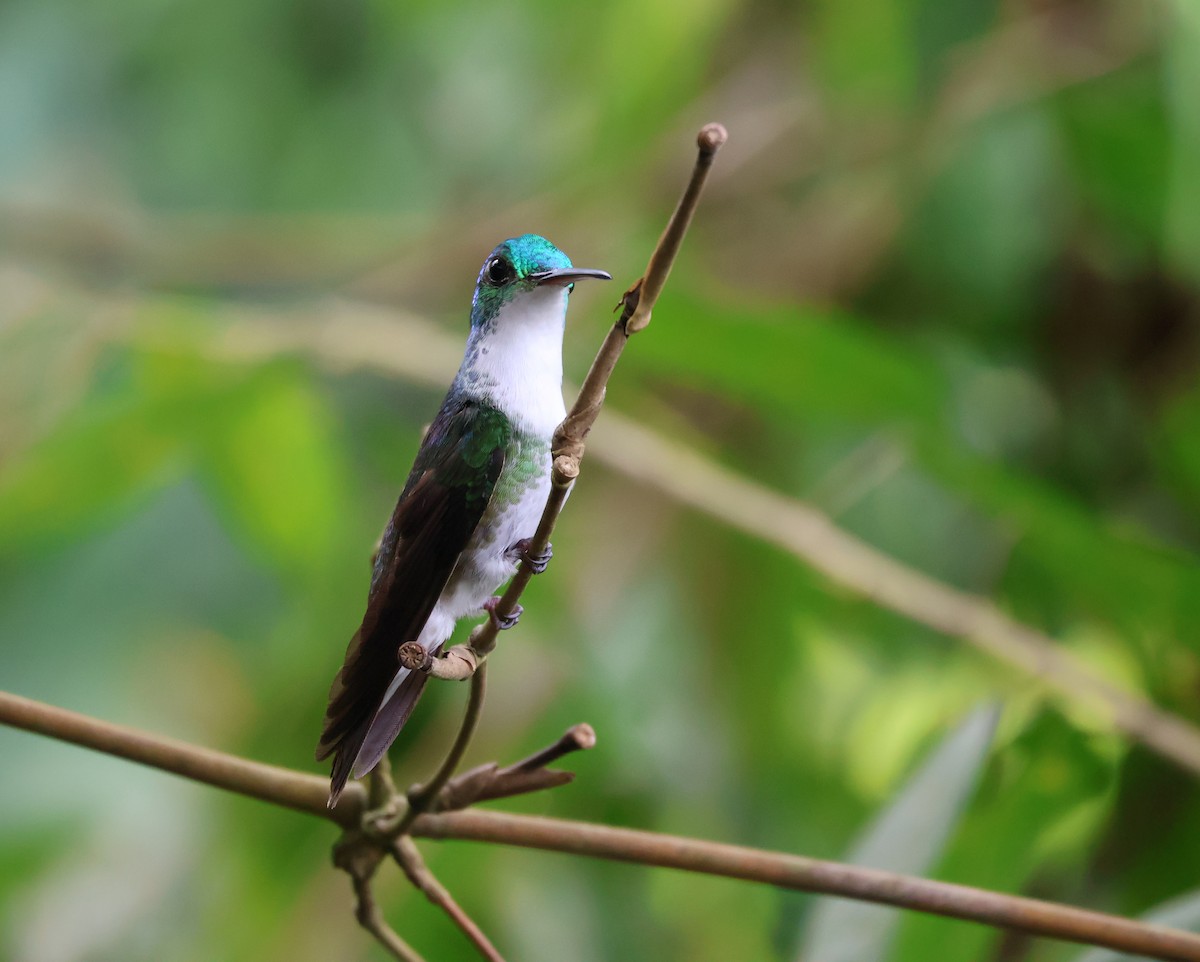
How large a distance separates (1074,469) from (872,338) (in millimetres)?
969

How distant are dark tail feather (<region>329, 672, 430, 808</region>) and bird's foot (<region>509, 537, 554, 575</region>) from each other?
0.07 meters

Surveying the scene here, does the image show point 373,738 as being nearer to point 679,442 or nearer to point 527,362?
point 527,362

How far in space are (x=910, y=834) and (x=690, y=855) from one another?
0.38 metres

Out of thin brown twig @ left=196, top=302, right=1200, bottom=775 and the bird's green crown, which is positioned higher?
the bird's green crown

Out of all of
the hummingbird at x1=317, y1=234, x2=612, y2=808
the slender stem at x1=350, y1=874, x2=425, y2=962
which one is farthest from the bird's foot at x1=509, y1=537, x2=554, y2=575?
the slender stem at x1=350, y1=874, x2=425, y2=962

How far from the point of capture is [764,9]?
9.79ft

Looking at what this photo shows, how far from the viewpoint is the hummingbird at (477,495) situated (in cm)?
63

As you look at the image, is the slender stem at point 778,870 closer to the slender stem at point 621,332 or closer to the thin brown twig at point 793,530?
the slender stem at point 621,332

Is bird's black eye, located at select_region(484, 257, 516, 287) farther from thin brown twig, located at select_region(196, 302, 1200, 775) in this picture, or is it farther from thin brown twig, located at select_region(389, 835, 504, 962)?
thin brown twig, located at select_region(196, 302, 1200, 775)

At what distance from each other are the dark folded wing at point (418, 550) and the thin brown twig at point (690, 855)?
0.16 metres

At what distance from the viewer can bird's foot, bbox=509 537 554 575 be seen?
632 mm

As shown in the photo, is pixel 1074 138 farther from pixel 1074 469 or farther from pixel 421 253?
pixel 421 253

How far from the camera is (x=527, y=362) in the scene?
698mm

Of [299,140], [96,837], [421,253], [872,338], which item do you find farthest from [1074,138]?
[96,837]
